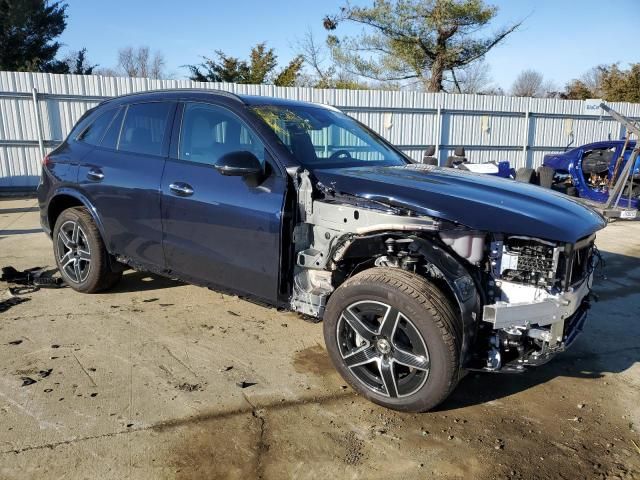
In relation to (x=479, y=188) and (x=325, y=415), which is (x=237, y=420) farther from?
(x=479, y=188)

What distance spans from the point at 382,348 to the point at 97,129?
11.5 ft

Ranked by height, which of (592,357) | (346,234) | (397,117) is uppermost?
(397,117)

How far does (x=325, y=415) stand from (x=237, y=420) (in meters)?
0.51

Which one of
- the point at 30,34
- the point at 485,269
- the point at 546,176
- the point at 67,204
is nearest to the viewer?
the point at 485,269

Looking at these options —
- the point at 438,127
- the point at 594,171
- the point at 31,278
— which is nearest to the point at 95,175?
the point at 31,278

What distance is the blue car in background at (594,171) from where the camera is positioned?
1023 cm

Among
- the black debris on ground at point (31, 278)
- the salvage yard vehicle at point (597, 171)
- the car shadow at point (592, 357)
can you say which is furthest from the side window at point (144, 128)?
the salvage yard vehicle at point (597, 171)

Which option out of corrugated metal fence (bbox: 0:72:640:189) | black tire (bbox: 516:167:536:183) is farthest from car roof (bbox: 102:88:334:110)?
corrugated metal fence (bbox: 0:72:640:189)

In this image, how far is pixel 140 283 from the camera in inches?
212

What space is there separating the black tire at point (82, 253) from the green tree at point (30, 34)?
26.9 metres

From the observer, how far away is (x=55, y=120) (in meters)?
12.4

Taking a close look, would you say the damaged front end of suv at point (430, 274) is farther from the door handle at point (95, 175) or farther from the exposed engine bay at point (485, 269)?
the door handle at point (95, 175)

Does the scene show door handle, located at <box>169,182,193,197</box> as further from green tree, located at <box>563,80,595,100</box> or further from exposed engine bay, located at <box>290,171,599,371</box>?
green tree, located at <box>563,80,595,100</box>

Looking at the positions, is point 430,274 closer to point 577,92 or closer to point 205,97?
point 205,97
